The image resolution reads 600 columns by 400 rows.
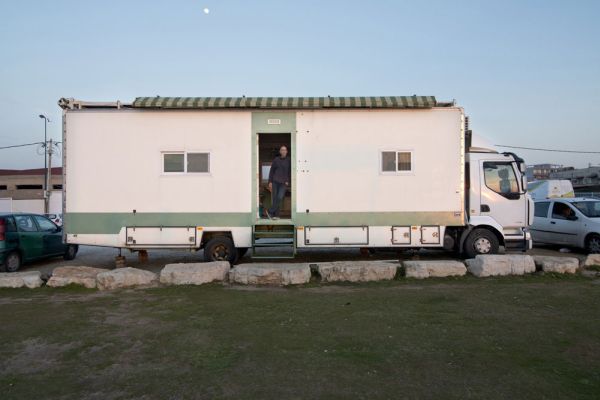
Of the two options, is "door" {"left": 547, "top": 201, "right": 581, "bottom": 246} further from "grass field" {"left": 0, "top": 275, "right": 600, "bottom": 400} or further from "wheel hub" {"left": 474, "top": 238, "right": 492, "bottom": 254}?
"grass field" {"left": 0, "top": 275, "right": 600, "bottom": 400}

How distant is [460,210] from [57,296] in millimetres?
8073

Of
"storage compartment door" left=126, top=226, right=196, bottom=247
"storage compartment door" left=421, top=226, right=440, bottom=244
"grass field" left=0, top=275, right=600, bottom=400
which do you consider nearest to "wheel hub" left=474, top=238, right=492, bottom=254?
"storage compartment door" left=421, top=226, right=440, bottom=244

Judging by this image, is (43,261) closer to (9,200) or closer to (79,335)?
(79,335)

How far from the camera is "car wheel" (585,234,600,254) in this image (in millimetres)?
12492

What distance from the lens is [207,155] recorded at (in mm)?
10016

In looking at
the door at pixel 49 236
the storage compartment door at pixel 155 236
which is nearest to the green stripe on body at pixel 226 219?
the storage compartment door at pixel 155 236

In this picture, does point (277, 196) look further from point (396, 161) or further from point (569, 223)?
point (569, 223)

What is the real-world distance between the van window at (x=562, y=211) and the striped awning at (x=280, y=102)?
6.65m

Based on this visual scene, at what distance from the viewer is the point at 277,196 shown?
10.8 m

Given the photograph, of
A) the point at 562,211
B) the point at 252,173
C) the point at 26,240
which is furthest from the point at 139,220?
the point at 562,211

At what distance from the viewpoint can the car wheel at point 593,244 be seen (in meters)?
12.5

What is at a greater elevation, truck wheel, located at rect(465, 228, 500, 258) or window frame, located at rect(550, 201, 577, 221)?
window frame, located at rect(550, 201, 577, 221)

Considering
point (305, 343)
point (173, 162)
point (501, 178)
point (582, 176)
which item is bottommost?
point (305, 343)

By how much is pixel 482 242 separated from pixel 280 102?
18.1 feet
